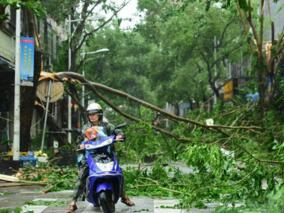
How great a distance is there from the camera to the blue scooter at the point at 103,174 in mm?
8586

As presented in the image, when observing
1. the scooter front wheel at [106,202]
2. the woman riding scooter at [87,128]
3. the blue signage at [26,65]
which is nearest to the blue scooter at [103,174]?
the scooter front wheel at [106,202]

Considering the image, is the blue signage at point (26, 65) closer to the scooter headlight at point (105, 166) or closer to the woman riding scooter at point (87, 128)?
the woman riding scooter at point (87, 128)

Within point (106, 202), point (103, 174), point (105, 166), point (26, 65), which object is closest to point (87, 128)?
point (105, 166)

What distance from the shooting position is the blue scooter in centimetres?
859

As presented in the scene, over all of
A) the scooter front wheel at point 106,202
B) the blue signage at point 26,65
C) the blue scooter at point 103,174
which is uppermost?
the blue signage at point 26,65

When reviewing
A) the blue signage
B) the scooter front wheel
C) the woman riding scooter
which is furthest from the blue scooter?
the blue signage

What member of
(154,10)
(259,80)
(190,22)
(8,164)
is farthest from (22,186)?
(154,10)

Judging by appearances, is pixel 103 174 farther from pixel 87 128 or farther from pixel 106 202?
pixel 87 128

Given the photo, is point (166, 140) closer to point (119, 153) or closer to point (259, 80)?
point (119, 153)

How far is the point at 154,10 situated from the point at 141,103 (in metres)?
26.9

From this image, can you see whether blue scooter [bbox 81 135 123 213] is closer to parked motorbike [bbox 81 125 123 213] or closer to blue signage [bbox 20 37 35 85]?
parked motorbike [bbox 81 125 123 213]

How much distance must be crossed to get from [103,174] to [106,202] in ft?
1.38

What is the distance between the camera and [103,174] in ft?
28.1

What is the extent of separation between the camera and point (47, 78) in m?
16.2
